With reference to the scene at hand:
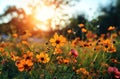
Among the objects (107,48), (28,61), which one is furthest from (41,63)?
Result: (107,48)

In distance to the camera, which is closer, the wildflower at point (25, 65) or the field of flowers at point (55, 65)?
the wildflower at point (25, 65)

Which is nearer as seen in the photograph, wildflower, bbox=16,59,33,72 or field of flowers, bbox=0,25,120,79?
wildflower, bbox=16,59,33,72

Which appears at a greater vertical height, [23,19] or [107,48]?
[23,19]

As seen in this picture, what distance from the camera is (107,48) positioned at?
16.8 ft

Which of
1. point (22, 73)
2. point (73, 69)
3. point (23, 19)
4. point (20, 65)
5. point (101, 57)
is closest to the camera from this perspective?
point (20, 65)

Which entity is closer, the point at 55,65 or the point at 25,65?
the point at 25,65

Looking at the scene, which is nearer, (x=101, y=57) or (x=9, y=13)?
(x=101, y=57)

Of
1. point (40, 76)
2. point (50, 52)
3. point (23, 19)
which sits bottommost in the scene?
point (40, 76)

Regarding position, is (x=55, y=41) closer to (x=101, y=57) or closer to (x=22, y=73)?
(x=22, y=73)

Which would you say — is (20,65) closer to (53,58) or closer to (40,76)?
(40,76)

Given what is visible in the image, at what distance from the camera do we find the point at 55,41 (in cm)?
478

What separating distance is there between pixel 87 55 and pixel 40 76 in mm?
1614

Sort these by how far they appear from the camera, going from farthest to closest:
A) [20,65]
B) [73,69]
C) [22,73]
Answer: [73,69], [22,73], [20,65]

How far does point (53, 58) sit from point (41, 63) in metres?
0.34
